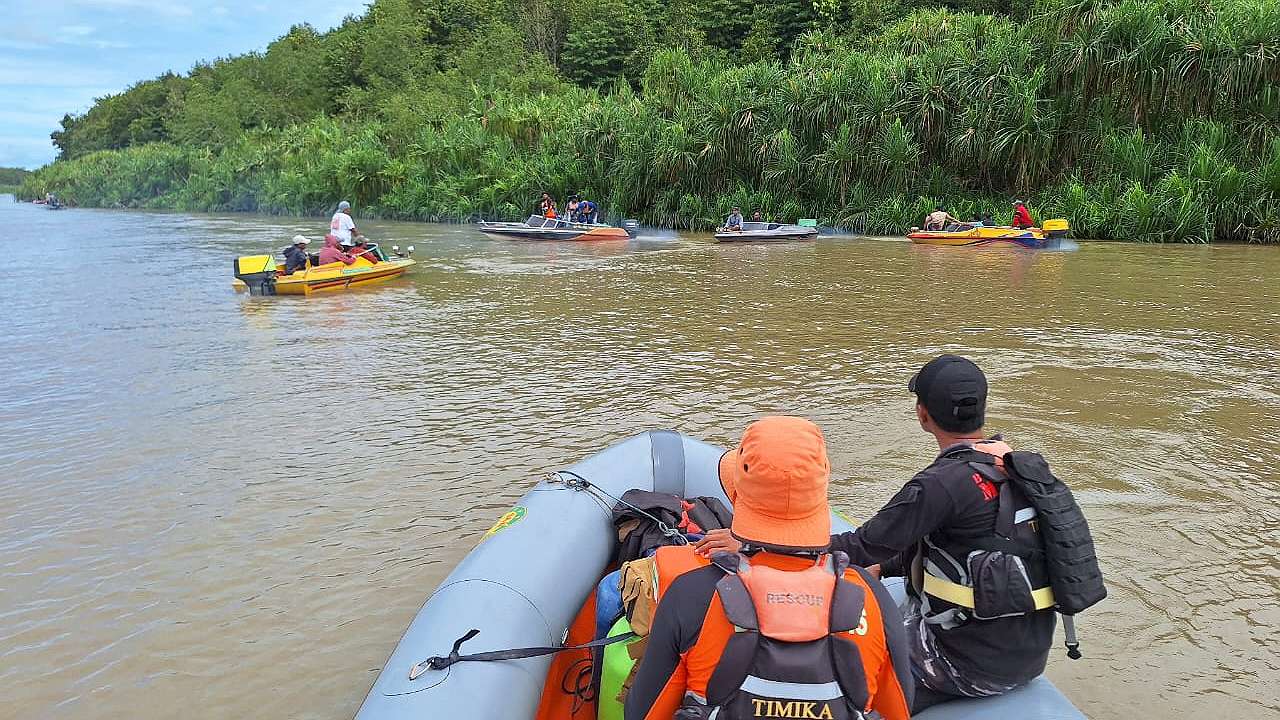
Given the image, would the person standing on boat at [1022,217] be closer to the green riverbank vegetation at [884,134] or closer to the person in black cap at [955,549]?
the green riverbank vegetation at [884,134]

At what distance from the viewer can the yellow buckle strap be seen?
75.4 inches

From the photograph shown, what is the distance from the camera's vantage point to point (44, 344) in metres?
8.48

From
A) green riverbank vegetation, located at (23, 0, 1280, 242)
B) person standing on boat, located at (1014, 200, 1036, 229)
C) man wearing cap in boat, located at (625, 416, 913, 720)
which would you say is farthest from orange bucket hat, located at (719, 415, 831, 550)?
green riverbank vegetation, located at (23, 0, 1280, 242)

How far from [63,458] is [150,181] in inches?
1851

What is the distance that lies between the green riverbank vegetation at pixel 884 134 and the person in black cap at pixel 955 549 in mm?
16384

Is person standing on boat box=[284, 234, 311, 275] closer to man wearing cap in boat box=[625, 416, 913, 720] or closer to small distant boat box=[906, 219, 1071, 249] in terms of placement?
small distant boat box=[906, 219, 1071, 249]

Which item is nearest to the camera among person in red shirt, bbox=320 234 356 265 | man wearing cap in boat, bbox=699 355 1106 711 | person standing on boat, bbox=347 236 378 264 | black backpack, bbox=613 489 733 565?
man wearing cap in boat, bbox=699 355 1106 711

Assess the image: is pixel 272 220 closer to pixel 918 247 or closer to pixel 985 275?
pixel 918 247

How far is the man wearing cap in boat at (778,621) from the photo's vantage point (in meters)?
1.46

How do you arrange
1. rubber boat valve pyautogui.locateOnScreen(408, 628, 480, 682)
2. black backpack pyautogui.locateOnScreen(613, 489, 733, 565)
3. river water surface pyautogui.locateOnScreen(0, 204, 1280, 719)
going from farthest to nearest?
river water surface pyautogui.locateOnScreen(0, 204, 1280, 719)
black backpack pyautogui.locateOnScreen(613, 489, 733, 565)
rubber boat valve pyautogui.locateOnScreen(408, 628, 480, 682)

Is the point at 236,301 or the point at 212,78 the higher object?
the point at 212,78

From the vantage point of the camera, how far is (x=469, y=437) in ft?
17.4

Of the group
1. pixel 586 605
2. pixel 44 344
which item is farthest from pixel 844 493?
pixel 44 344

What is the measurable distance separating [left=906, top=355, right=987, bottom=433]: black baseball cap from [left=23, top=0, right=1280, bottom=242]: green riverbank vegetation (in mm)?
16357
